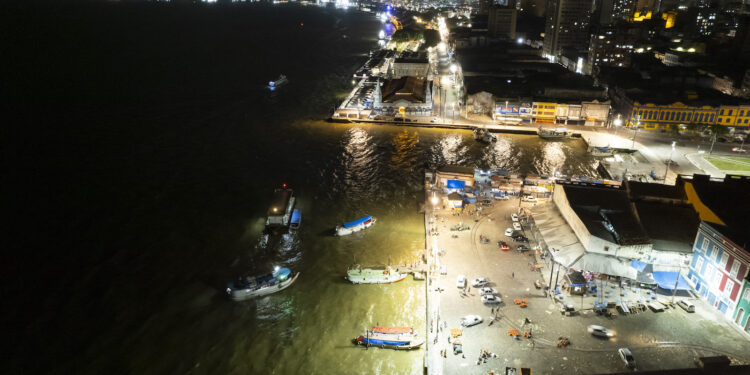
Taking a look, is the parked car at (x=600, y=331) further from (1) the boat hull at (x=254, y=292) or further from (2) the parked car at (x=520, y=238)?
(1) the boat hull at (x=254, y=292)

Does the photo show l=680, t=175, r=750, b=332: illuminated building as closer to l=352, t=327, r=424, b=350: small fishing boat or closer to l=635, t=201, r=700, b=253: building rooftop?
l=635, t=201, r=700, b=253: building rooftop

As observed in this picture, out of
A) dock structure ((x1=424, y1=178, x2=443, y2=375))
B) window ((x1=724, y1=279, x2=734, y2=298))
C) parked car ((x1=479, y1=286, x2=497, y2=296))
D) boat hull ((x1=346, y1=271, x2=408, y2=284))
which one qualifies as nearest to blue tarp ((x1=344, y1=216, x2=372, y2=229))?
dock structure ((x1=424, y1=178, x2=443, y2=375))

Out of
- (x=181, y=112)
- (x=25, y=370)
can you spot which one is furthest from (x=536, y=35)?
(x=25, y=370)

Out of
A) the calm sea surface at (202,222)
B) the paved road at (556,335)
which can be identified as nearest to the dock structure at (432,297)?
the paved road at (556,335)

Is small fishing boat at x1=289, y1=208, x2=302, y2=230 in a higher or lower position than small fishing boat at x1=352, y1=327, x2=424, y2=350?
higher

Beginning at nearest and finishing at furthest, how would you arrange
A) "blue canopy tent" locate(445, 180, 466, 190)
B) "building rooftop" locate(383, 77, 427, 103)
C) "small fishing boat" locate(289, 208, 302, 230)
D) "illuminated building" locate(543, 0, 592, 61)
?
"small fishing boat" locate(289, 208, 302, 230), "blue canopy tent" locate(445, 180, 466, 190), "building rooftop" locate(383, 77, 427, 103), "illuminated building" locate(543, 0, 592, 61)
